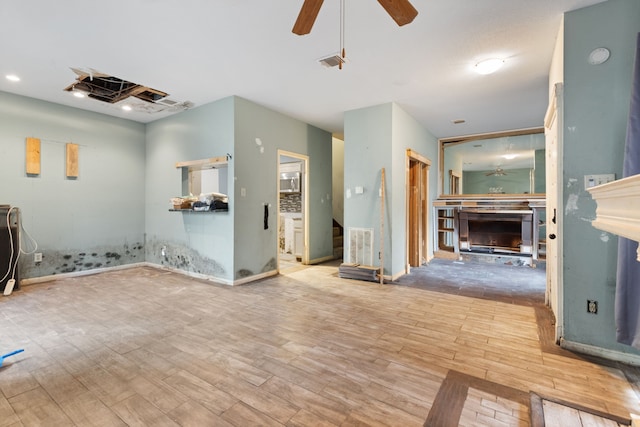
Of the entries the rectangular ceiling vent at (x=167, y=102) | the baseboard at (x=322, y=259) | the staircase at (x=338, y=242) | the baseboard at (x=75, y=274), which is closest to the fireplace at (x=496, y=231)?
the staircase at (x=338, y=242)

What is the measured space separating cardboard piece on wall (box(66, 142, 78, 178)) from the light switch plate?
6.63 meters

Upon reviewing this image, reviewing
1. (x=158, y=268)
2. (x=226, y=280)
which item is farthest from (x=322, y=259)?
(x=158, y=268)

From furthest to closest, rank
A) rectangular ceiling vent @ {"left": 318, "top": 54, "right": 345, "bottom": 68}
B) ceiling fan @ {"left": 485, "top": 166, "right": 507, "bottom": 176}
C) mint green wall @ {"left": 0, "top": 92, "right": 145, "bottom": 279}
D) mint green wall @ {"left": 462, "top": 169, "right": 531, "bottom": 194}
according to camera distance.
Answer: ceiling fan @ {"left": 485, "top": 166, "right": 507, "bottom": 176} → mint green wall @ {"left": 462, "top": 169, "right": 531, "bottom": 194} → mint green wall @ {"left": 0, "top": 92, "right": 145, "bottom": 279} → rectangular ceiling vent @ {"left": 318, "top": 54, "right": 345, "bottom": 68}

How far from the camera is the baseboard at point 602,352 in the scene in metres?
2.11

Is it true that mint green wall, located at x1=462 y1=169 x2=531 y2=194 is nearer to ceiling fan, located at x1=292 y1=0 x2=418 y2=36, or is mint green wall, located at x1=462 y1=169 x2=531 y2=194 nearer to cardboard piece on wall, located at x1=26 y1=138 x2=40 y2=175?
ceiling fan, located at x1=292 y1=0 x2=418 y2=36

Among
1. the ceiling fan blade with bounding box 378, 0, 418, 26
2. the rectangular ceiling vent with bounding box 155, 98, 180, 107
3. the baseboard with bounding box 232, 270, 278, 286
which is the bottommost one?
the baseboard with bounding box 232, 270, 278, 286

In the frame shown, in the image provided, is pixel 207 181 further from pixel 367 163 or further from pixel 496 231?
pixel 496 231

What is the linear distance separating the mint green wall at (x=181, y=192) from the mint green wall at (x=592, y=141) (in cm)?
383

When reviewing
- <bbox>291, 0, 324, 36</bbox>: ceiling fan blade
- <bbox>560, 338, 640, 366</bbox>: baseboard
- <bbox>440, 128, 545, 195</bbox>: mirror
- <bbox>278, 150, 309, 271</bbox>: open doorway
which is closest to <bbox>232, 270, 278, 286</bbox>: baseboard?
<bbox>278, 150, 309, 271</bbox>: open doorway

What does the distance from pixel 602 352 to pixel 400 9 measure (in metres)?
2.87

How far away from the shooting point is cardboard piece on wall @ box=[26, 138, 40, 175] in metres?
4.29

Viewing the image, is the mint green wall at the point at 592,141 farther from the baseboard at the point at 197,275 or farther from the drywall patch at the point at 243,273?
the baseboard at the point at 197,275

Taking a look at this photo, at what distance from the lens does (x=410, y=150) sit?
4953 millimetres

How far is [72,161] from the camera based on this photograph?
4.70 metres
